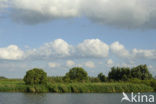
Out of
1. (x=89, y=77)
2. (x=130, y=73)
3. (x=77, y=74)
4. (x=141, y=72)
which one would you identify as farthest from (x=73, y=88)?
(x=141, y=72)

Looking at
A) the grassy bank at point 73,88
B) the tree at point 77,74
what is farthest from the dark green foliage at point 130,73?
the grassy bank at point 73,88

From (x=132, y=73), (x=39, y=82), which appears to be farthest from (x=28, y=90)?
(x=132, y=73)

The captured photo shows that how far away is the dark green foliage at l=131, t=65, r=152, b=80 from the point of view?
69562 millimetres

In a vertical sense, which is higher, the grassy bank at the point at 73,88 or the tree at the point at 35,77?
the tree at the point at 35,77

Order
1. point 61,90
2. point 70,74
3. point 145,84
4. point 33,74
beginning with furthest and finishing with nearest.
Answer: point 70,74
point 145,84
point 33,74
point 61,90

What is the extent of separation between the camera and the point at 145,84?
169 ft

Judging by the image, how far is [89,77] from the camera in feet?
238

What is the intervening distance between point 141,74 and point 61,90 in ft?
108

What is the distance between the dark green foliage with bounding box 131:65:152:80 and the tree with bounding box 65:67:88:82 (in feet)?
50.6

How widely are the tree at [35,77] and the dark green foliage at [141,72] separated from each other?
100 feet

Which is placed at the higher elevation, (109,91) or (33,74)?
(33,74)

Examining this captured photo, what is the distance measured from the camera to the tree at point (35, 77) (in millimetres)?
46750

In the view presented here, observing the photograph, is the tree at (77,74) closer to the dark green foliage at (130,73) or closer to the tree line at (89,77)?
the tree line at (89,77)

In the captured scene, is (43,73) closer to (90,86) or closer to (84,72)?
(90,86)
